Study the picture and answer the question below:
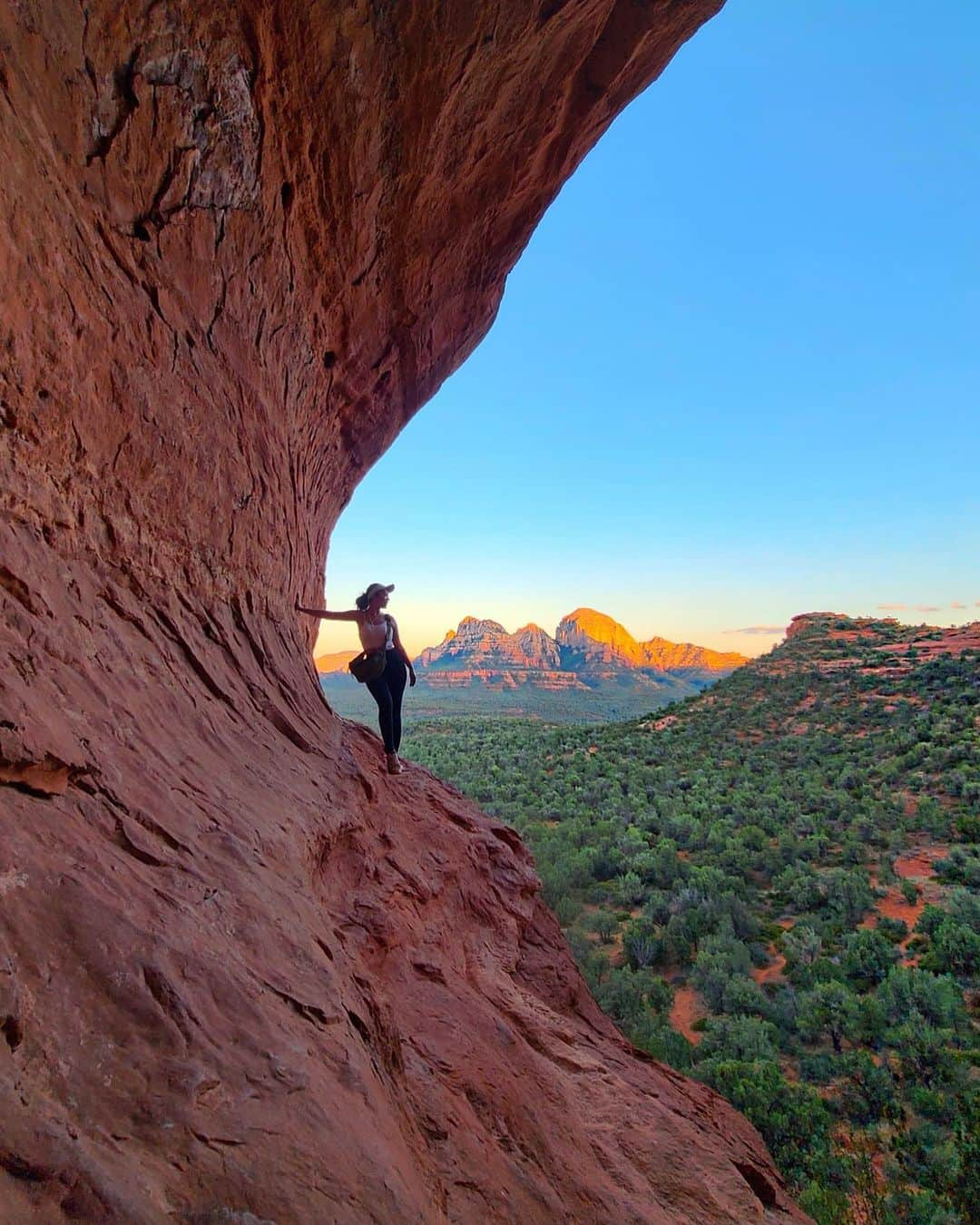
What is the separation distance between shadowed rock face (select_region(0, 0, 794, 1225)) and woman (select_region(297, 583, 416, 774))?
672 mm

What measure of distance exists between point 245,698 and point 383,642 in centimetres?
217

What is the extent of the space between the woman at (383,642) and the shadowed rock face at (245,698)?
0.67 m

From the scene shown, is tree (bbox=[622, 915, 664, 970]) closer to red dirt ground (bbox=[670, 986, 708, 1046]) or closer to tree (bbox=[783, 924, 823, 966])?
red dirt ground (bbox=[670, 986, 708, 1046])

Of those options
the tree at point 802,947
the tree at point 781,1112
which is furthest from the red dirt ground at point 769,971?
the tree at point 781,1112

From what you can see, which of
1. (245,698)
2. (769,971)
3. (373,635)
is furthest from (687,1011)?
(245,698)

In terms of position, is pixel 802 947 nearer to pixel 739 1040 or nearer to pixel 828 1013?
pixel 828 1013

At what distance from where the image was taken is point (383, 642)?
7.16m

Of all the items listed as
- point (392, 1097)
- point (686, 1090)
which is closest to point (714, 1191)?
point (686, 1090)

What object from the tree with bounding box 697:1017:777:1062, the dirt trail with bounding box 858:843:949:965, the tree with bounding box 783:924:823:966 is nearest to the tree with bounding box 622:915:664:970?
the tree with bounding box 697:1017:777:1062

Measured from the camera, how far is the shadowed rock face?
2217 millimetres

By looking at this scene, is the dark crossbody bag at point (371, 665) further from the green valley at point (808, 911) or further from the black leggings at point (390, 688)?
the green valley at point (808, 911)

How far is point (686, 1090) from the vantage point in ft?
21.9

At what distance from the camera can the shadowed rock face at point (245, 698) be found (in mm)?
2217

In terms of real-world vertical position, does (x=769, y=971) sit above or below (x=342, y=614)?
below
